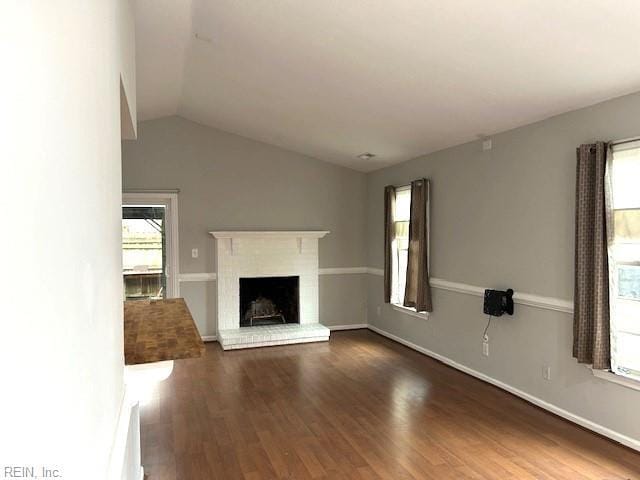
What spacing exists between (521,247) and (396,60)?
2.02 meters

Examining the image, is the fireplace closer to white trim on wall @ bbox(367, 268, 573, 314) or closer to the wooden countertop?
white trim on wall @ bbox(367, 268, 573, 314)

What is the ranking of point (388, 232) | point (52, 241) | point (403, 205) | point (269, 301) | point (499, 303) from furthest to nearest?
point (269, 301) < point (388, 232) < point (403, 205) < point (499, 303) < point (52, 241)

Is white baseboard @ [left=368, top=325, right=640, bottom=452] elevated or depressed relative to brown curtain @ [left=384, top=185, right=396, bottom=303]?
depressed

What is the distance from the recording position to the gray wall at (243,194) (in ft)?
20.1

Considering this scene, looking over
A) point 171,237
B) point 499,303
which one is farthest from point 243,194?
point 499,303

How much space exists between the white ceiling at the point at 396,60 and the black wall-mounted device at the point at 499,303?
1550mm

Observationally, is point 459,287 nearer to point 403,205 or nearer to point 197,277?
point 403,205

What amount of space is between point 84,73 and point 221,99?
172 inches

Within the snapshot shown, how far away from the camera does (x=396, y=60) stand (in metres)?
3.27

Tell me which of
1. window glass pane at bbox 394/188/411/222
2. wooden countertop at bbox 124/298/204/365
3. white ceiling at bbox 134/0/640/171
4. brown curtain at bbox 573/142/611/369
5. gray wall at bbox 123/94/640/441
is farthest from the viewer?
window glass pane at bbox 394/188/411/222

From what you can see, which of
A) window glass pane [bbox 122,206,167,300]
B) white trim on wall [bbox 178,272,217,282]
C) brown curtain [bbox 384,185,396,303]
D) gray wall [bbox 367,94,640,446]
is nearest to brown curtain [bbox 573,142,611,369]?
gray wall [bbox 367,94,640,446]

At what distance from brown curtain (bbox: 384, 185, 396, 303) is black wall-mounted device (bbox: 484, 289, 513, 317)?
2.09m

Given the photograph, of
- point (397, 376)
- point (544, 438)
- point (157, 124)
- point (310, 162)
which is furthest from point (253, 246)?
point (544, 438)

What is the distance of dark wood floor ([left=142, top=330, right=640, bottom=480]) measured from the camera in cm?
289
